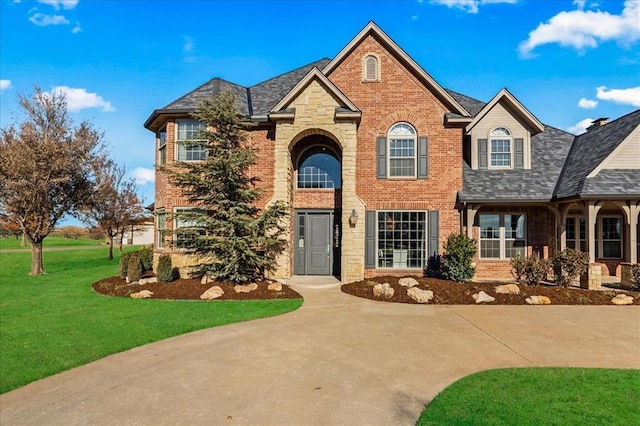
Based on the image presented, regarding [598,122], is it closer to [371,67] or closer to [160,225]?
[371,67]

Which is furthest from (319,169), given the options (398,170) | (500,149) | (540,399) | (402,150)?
(540,399)

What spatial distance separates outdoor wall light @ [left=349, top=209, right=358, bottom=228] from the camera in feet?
40.7

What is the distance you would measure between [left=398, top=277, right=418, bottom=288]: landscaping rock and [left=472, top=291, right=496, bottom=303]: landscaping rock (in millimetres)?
1716

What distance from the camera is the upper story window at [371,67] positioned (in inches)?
530

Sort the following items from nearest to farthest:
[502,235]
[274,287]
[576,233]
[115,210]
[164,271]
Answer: [274,287], [164,271], [502,235], [576,233], [115,210]

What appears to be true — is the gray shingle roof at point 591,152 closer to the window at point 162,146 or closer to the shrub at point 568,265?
the shrub at point 568,265

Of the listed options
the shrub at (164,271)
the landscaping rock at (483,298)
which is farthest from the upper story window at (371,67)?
the shrub at (164,271)

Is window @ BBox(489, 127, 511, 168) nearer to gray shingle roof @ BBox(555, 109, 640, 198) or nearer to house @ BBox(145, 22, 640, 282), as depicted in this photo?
house @ BBox(145, 22, 640, 282)

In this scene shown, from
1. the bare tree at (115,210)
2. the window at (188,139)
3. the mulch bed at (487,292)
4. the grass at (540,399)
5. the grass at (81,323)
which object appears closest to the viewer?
the grass at (540,399)

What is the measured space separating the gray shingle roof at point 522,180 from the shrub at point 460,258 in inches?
66.2

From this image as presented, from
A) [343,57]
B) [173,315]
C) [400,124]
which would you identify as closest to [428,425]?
[173,315]

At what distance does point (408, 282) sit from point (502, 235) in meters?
5.15

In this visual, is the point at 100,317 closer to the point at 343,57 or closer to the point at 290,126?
the point at 290,126

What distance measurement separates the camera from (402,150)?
13.4m
